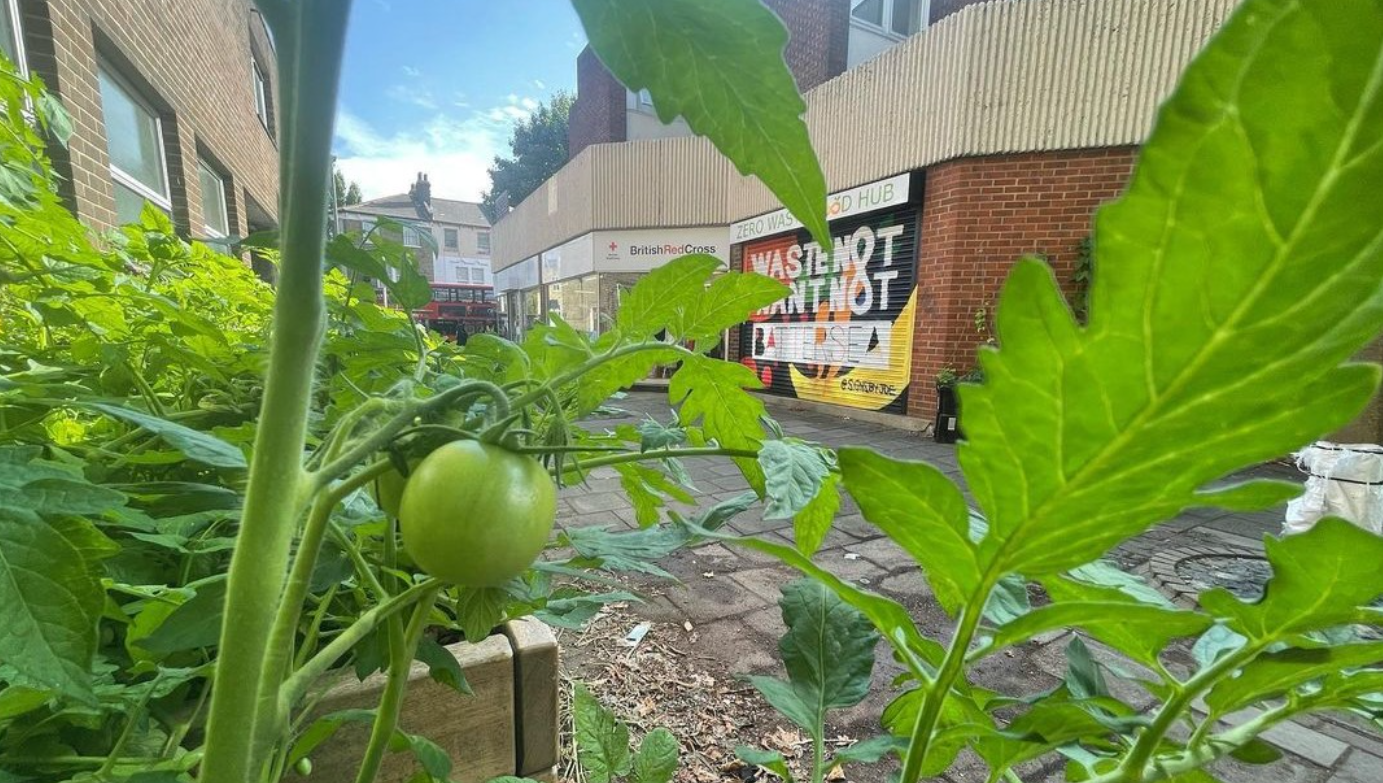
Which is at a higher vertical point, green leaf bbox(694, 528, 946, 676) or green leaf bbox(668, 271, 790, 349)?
green leaf bbox(668, 271, 790, 349)

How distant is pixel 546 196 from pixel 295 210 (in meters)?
14.5

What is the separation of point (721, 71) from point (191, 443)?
0.37 m

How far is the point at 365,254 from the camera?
0.67 m

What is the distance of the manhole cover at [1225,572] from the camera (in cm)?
272

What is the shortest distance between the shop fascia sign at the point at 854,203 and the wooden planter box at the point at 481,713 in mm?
5233

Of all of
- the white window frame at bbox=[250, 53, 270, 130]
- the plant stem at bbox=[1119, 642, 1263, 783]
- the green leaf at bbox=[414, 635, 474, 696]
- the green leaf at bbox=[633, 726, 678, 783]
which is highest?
the white window frame at bbox=[250, 53, 270, 130]

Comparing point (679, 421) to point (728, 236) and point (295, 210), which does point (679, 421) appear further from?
point (728, 236)

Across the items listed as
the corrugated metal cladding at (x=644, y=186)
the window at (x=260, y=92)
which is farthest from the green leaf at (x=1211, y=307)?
the window at (x=260, y=92)

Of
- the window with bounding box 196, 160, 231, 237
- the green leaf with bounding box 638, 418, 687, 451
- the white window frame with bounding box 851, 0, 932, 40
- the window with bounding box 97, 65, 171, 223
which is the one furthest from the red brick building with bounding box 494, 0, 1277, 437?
the window with bounding box 196, 160, 231, 237

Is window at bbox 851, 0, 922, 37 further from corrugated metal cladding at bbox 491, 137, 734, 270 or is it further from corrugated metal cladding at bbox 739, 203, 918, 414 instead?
corrugated metal cladding at bbox 739, 203, 918, 414

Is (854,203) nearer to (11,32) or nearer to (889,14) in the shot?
(889,14)

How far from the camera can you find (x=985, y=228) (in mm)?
5910

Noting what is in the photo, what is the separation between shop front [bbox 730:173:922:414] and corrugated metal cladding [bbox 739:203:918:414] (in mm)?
12

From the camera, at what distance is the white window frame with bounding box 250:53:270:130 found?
30.0 ft
